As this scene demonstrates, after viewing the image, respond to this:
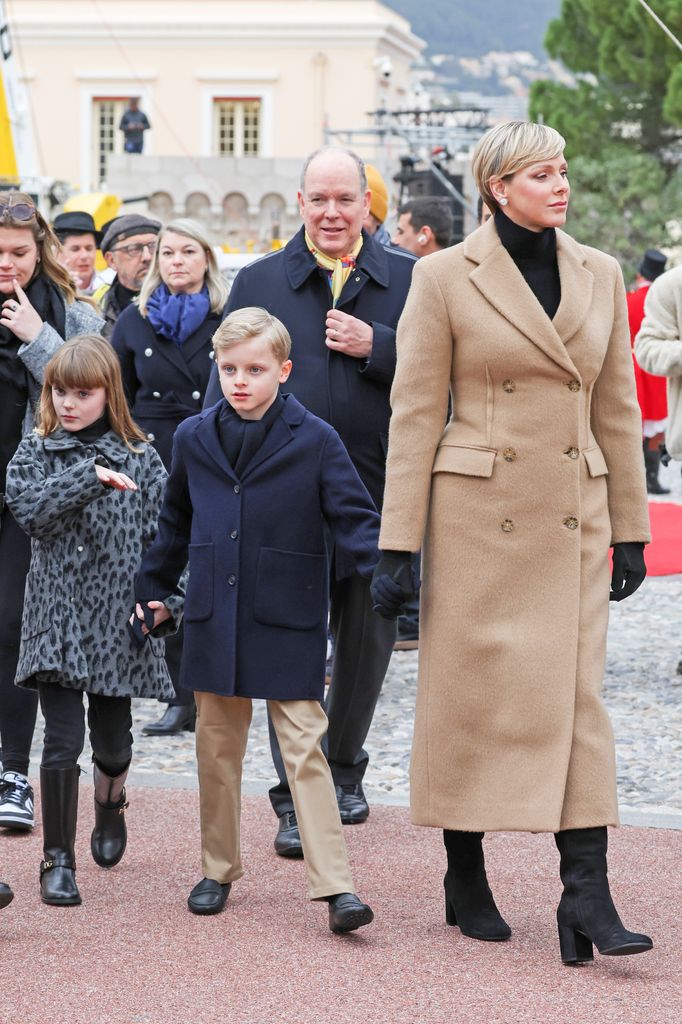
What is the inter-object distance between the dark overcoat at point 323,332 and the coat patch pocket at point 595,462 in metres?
1.08

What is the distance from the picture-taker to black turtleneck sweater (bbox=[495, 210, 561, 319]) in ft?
15.6

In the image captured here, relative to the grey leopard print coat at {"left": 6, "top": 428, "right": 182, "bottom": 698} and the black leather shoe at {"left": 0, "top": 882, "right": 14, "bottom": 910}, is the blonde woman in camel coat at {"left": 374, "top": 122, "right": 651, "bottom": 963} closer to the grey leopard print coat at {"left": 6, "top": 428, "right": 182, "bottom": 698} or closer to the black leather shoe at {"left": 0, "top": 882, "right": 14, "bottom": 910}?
the grey leopard print coat at {"left": 6, "top": 428, "right": 182, "bottom": 698}

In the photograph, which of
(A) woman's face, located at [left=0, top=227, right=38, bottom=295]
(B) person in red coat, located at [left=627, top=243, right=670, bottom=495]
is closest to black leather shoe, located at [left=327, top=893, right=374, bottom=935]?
(A) woman's face, located at [left=0, top=227, right=38, bottom=295]

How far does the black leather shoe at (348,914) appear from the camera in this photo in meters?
4.75

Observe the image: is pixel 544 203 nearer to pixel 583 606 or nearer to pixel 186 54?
pixel 583 606

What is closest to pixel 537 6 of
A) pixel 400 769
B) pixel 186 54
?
pixel 186 54

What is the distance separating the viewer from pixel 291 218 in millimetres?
40156

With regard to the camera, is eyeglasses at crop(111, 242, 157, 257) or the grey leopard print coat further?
eyeglasses at crop(111, 242, 157, 257)

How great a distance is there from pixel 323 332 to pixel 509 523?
4.24 ft

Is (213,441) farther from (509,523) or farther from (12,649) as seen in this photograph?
(12,649)

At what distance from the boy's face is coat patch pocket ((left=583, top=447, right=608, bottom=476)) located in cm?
89

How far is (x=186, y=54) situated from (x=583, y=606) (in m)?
51.1

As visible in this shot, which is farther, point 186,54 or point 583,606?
point 186,54

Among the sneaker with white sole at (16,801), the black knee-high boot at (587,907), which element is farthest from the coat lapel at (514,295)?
the sneaker with white sole at (16,801)
